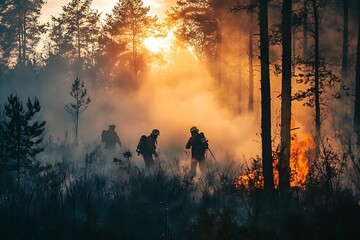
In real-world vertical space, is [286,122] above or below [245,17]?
below

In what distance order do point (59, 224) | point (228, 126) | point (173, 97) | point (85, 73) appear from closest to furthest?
point (59, 224) → point (228, 126) → point (173, 97) → point (85, 73)

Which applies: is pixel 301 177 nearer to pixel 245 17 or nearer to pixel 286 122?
pixel 286 122

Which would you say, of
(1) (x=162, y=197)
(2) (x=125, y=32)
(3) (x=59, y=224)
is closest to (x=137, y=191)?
(1) (x=162, y=197)

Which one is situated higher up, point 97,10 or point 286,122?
point 97,10

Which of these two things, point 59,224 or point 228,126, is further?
point 228,126

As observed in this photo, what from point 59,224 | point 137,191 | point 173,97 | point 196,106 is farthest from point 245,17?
point 59,224

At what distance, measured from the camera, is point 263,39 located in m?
12.2

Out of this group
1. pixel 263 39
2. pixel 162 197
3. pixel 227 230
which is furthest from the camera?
pixel 263 39

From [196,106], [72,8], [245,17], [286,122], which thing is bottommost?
[286,122]

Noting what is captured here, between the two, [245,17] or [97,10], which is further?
[97,10]

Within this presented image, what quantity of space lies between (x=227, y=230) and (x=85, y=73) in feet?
173

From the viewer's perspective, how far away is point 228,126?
28172 millimetres

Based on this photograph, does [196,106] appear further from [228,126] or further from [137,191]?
[137,191]

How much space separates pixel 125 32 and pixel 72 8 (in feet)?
43.0
